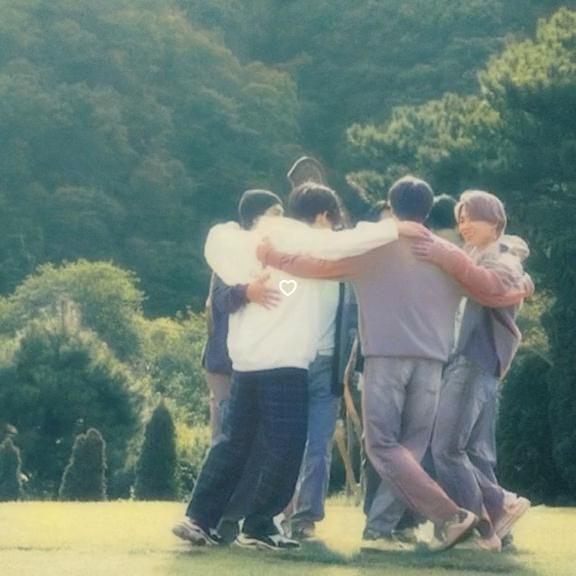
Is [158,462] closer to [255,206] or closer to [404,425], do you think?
[255,206]

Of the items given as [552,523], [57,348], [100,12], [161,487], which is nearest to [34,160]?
[100,12]

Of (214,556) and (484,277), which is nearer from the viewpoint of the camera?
(214,556)

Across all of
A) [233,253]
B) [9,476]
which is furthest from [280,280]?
[9,476]

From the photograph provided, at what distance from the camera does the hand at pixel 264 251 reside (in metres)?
9.91

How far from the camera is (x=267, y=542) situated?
10.1 m

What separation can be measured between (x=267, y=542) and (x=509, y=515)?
4.46 feet

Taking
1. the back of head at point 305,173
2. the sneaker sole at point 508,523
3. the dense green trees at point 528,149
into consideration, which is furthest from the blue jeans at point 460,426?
the dense green trees at point 528,149

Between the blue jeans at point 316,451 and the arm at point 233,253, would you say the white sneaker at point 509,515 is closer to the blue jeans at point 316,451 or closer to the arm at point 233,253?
the blue jeans at point 316,451

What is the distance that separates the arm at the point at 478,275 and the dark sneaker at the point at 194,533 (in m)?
1.71

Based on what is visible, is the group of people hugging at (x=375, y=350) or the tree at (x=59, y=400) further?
the tree at (x=59, y=400)

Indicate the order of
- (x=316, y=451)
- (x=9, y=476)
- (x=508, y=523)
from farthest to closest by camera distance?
(x=9, y=476), (x=316, y=451), (x=508, y=523)

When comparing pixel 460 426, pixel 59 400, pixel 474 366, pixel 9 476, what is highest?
pixel 474 366

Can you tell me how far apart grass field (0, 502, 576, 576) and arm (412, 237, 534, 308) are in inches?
49.8

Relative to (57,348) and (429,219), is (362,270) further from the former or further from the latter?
(57,348)
